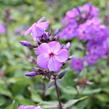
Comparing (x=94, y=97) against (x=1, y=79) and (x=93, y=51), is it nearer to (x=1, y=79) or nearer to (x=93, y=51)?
(x=93, y=51)

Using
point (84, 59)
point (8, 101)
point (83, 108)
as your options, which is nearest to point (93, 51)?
point (84, 59)

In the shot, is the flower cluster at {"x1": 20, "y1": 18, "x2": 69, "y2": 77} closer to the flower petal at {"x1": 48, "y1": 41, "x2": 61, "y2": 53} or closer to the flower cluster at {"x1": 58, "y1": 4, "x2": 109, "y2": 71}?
the flower petal at {"x1": 48, "y1": 41, "x2": 61, "y2": 53}

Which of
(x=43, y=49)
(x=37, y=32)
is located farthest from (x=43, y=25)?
(x=43, y=49)

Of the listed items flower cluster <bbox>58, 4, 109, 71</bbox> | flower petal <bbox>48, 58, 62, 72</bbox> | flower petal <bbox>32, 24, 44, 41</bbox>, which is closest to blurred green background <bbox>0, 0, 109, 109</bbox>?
flower cluster <bbox>58, 4, 109, 71</bbox>

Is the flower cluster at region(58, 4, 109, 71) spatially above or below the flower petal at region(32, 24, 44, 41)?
below

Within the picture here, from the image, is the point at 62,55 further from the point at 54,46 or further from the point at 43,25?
the point at 43,25
